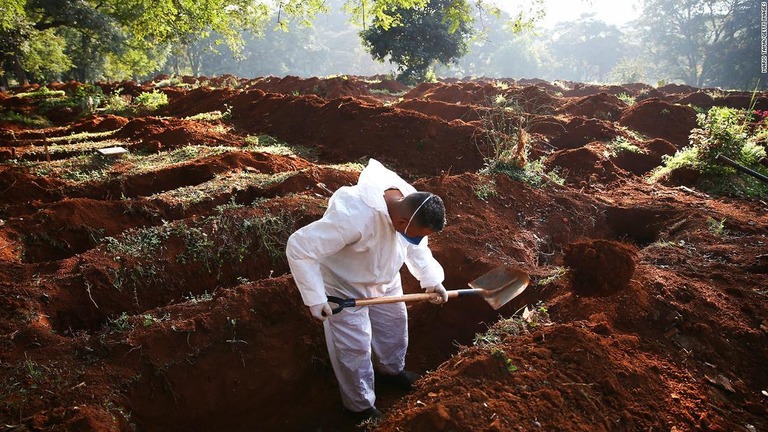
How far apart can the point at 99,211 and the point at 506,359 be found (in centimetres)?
458

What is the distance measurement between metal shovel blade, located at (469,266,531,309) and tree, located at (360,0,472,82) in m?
A: 18.3

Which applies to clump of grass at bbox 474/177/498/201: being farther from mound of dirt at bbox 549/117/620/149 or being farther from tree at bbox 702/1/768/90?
tree at bbox 702/1/768/90

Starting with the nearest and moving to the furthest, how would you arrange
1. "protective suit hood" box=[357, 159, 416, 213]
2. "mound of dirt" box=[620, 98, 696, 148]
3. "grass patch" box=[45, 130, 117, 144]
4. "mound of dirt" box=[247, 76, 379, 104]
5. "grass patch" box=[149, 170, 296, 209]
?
"protective suit hood" box=[357, 159, 416, 213] → "grass patch" box=[149, 170, 296, 209] → "grass patch" box=[45, 130, 117, 144] → "mound of dirt" box=[620, 98, 696, 148] → "mound of dirt" box=[247, 76, 379, 104]

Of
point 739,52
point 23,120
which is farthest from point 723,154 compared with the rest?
point 739,52

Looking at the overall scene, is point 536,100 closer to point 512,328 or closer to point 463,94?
point 463,94

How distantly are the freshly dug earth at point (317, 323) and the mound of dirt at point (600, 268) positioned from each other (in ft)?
0.05

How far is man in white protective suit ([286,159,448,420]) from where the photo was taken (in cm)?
247

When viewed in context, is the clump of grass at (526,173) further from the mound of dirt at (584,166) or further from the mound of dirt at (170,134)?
the mound of dirt at (170,134)

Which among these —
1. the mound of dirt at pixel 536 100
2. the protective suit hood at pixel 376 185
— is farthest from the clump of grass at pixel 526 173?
the mound of dirt at pixel 536 100

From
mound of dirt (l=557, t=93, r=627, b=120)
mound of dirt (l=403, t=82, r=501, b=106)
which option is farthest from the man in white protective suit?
mound of dirt (l=557, t=93, r=627, b=120)

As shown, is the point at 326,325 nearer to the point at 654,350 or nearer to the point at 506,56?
the point at 654,350

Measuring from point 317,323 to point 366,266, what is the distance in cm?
128

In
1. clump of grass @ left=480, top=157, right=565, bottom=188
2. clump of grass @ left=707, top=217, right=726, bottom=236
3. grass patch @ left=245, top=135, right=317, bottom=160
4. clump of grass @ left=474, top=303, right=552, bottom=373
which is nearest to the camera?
Answer: clump of grass @ left=474, top=303, right=552, bottom=373

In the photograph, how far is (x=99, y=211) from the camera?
4.73 m
